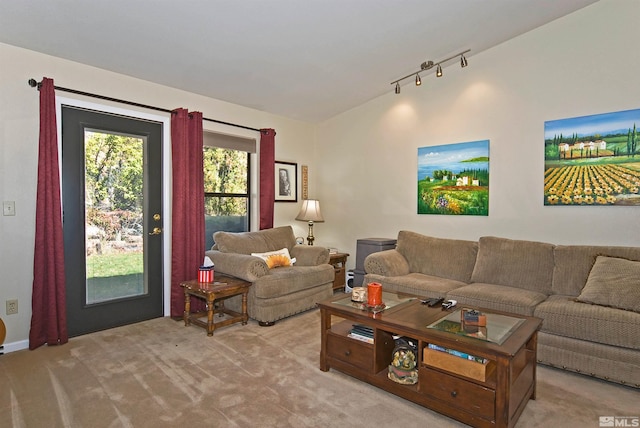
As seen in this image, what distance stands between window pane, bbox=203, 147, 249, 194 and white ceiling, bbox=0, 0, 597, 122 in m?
0.68

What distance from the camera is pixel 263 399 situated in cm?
220

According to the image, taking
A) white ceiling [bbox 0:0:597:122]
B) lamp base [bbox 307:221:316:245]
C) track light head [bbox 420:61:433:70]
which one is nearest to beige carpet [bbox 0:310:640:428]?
lamp base [bbox 307:221:316:245]

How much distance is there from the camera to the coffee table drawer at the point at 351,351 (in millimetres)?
2363

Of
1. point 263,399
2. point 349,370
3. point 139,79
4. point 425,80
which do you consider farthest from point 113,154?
point 425,80

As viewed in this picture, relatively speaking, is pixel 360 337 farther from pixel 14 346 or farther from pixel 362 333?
pixel 14 346

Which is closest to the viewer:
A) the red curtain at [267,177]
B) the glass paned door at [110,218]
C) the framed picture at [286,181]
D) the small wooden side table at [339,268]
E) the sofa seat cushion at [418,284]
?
the glass paned door at [110,218]

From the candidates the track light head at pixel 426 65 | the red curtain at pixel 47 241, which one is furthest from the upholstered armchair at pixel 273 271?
the track light head at pixel 426 65

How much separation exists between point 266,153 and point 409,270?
2337 mm

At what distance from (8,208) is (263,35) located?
2.48 metres

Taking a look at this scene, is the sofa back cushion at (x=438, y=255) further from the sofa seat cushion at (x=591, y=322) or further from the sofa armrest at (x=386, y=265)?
the sofa seat cushion at (x=591, y=322)

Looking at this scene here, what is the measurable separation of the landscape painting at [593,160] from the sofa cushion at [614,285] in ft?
2.18

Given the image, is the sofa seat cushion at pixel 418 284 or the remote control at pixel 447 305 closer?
the remote control at pixel 447 305

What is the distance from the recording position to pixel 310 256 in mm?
4281

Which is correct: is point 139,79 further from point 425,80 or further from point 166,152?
point 425,80
